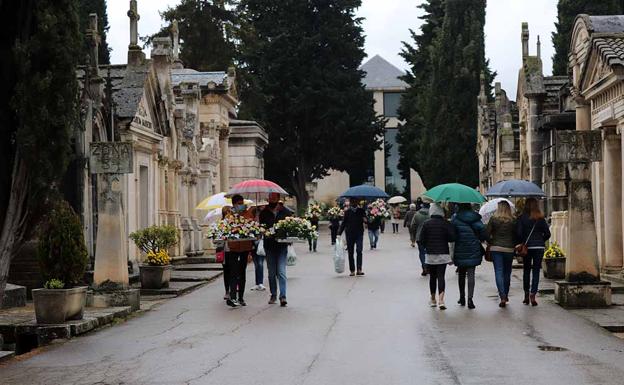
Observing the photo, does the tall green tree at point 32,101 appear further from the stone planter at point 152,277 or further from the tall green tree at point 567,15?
the tall green tree at point 567,15

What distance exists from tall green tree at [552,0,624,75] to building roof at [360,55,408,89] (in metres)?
42.7

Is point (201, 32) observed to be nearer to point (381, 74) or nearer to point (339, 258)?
point (339, 258)

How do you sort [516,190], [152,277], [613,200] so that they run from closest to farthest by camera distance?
[152,277]
[516,190]
[613,200]

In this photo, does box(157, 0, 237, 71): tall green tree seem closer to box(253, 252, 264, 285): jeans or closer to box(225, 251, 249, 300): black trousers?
box(253, 252, 264, 285): jeans

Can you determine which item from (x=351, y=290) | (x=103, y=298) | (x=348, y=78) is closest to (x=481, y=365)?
Result: (x=103, y=298)

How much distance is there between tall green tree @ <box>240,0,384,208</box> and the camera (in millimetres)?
55188

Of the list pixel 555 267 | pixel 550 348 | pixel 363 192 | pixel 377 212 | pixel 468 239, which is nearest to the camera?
pixel 550 348

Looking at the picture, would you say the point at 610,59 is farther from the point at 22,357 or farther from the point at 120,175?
the point at 22,357

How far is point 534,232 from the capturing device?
15.5m

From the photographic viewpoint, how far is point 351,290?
1833 cm

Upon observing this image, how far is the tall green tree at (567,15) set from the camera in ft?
149

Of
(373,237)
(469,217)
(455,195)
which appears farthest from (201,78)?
(469,217)

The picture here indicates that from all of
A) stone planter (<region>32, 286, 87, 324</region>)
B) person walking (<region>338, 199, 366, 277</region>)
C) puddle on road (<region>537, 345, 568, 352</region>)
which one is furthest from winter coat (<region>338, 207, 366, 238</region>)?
puddle on road (<region>537, 345, 568, 352</region>)

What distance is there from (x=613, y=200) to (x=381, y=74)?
78.2 metres
